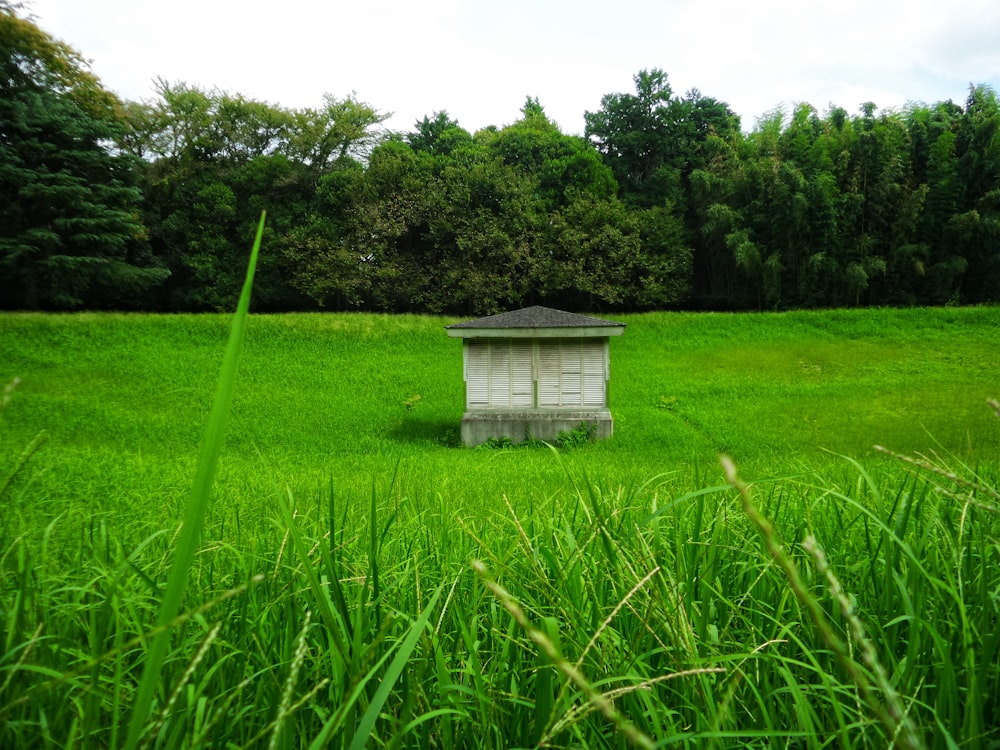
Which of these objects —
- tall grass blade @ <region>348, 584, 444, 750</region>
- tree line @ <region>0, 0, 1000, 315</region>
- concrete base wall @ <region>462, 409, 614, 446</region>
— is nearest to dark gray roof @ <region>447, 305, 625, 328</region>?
concrete base wall @ <region>462, 409, 614, 446</region>

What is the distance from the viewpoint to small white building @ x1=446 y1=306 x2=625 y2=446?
11.8 m

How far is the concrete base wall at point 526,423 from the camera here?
37.8 ft

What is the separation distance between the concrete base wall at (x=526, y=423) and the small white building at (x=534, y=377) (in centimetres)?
2

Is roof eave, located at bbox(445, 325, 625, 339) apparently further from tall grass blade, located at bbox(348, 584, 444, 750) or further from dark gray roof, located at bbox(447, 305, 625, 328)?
tall grass blade, located at bbox(348, 584, 444, 750)

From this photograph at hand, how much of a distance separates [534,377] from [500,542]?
999 cm

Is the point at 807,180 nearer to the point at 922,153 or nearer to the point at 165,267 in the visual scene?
the point at 922,153

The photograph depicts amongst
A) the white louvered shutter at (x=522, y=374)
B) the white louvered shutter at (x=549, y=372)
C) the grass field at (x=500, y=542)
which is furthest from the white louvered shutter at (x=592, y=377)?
the white louvered shutter at (x=522, y=374)

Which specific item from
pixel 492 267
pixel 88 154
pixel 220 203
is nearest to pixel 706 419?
pixel 492 267

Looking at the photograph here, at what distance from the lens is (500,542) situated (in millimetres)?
2062

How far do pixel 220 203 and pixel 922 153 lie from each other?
110ft

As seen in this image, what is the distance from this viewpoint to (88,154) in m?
23.0

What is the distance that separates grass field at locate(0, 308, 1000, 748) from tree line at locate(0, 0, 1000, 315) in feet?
19.4

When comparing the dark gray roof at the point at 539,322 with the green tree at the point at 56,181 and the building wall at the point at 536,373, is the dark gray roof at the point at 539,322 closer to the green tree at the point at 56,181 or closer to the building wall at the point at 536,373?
the building wall at the point at 536,373

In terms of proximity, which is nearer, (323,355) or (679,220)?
(323,355)
